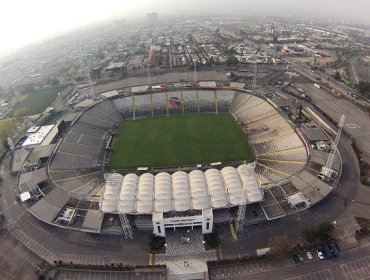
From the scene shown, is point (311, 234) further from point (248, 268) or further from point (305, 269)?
point (248, 268)

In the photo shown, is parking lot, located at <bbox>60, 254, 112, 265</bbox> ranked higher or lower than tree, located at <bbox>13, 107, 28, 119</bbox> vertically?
lower

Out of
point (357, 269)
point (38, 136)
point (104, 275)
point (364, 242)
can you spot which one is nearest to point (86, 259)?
point (104, 275)

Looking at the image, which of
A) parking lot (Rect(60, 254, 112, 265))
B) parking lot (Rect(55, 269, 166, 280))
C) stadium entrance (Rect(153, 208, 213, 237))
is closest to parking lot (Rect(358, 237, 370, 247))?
stadium entrance (Rect(153, 208, 213, 237))

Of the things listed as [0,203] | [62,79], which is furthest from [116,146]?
[62,79]

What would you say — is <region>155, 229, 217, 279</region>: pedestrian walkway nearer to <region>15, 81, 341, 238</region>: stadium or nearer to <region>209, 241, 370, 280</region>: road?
<region>15, 81, 341, 238</region>: stadium

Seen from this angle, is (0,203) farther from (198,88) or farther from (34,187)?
(198,88)
